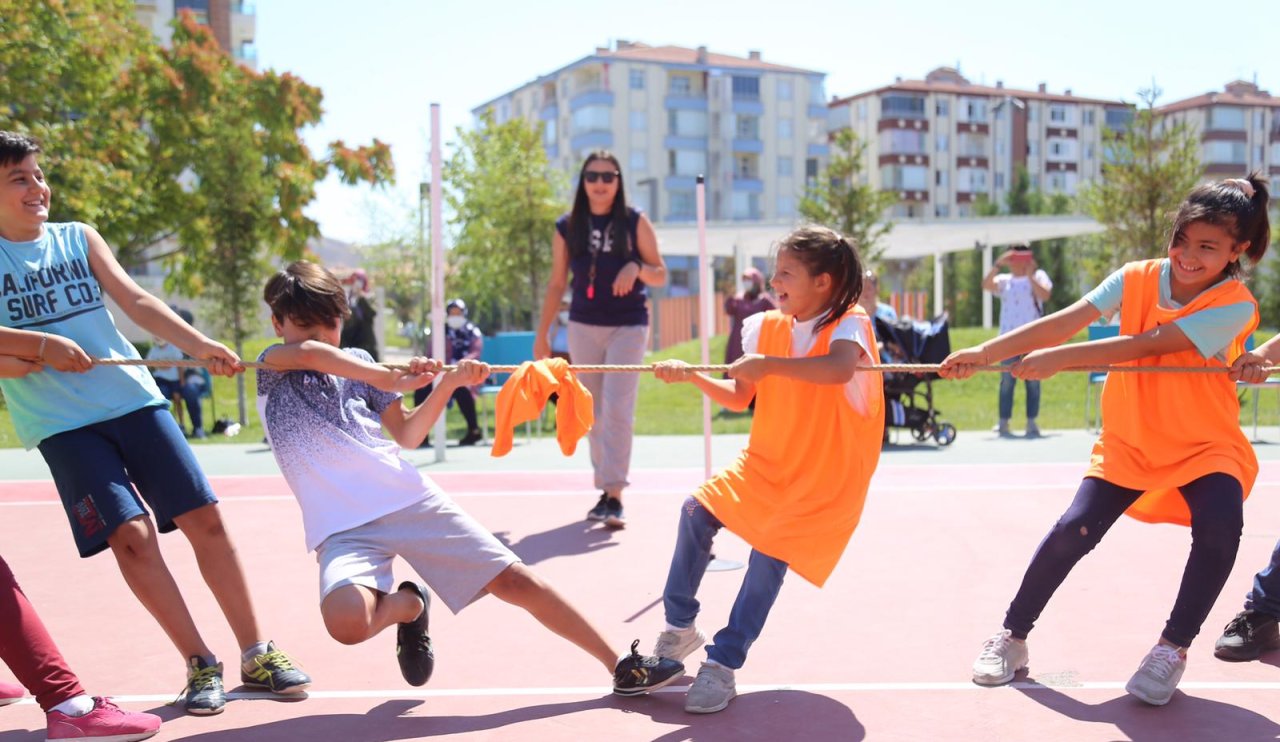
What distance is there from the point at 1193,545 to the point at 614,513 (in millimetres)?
3942

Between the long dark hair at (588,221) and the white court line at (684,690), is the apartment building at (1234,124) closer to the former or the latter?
the long dark hair at (588,221)

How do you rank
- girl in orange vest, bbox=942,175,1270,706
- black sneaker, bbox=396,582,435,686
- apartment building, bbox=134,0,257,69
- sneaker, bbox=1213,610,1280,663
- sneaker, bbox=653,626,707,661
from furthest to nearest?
1. apartment building, bbox=134,0,257,69
2. sneaker, bbox=1213,610,1280,663
3. sneaker, bbox=653,626,707,661
4. black sneaker, bbox=396,582,435,686
5. girl in orange vest, bbox=942,175,1270,706

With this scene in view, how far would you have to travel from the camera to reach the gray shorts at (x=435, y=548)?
13.0ft

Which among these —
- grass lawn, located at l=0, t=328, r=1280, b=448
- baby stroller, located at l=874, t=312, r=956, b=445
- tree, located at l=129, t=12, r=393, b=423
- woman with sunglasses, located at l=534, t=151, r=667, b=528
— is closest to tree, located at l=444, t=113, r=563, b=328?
tree, located at l=129, t=12, r=393, b=423

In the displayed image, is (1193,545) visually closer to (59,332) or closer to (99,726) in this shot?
(99,726)

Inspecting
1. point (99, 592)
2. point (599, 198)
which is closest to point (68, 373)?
point (99, 592)

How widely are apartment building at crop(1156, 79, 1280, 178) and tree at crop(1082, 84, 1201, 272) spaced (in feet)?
261

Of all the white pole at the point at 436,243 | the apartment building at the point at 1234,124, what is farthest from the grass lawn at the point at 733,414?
the apartment building at the point at 1234,124

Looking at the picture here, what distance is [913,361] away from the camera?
495 inches

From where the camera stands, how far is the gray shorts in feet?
13.0

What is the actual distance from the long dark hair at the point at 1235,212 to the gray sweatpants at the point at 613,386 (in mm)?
3736

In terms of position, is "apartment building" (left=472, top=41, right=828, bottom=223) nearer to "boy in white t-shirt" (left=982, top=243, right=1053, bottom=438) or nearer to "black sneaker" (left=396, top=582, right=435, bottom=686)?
"boy in white t-shirt" (left=982, top=243, right=1053, bottom=438)

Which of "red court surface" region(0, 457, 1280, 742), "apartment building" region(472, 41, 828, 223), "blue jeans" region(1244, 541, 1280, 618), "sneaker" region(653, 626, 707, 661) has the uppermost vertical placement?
"apartment building" region(472, 41, 828, 223)

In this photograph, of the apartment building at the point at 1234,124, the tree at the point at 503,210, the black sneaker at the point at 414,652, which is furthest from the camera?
the apartment building at the point at 1234,124
